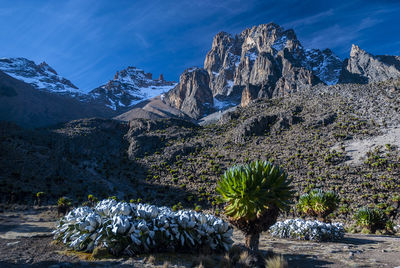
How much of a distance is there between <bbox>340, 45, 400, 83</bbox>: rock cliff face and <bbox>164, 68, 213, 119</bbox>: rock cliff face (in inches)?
3042

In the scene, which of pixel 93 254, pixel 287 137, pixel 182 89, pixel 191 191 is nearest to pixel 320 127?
pixel 287 137

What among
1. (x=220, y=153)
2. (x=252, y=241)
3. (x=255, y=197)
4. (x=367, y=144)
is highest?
(x=367, y=144)

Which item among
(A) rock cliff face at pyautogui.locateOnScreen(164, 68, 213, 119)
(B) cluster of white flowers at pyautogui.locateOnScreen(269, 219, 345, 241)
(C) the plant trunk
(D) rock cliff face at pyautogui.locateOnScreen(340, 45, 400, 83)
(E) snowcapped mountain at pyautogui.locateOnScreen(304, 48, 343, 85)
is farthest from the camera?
(E) snowcapped mountain at pyautogui.locateOnScreen(304, 48, 343, 85)

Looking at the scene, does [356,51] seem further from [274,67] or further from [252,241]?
[252,241]

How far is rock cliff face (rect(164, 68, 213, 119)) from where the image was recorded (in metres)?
146

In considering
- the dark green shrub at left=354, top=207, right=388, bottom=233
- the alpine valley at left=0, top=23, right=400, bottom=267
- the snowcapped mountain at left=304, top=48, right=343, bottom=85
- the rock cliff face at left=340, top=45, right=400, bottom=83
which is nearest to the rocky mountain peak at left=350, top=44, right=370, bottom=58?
the rock cliff face at left=340, top=45, right=400, bottom=83

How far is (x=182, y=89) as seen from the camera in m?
170

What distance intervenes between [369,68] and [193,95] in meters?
99.2

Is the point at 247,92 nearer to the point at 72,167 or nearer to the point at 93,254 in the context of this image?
the point at 72,167

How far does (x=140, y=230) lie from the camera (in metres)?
6.90

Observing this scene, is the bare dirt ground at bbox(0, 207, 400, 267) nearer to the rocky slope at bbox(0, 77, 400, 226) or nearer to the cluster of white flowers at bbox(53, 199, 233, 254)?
the cluster of white flowers at bbox(53, 199, 233, 254)

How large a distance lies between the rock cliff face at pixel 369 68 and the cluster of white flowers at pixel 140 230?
15013cm

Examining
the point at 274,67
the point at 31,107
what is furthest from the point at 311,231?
the point at 274,67

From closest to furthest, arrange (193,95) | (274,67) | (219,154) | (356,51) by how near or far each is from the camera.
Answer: (219,154) → (274,67) → (193,95) → (356,51)
